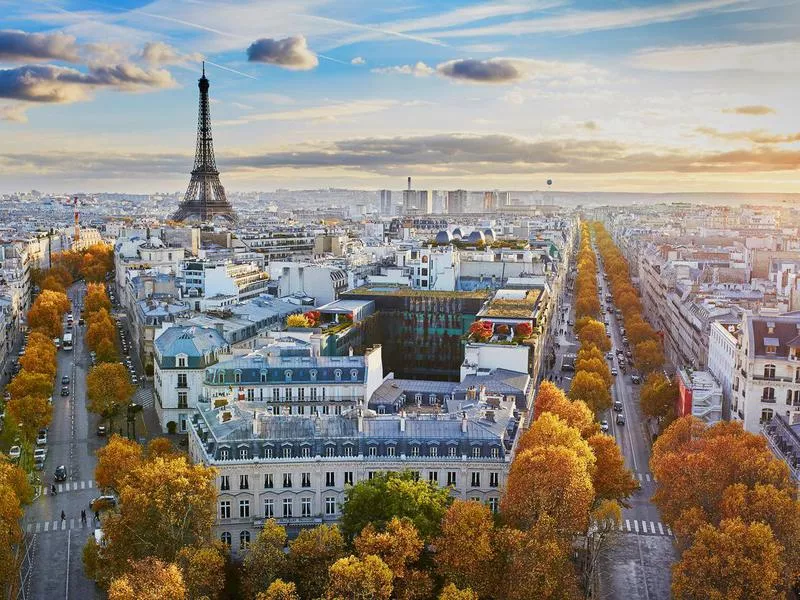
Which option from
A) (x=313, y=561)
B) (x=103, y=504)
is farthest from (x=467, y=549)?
(x=103, y=504)

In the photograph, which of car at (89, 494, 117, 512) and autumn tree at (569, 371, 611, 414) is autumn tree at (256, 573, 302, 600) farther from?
autumn tree at (569, 371, 611, 414)

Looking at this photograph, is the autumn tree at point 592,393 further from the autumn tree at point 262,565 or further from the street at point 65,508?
the autumn tree at point 262,565

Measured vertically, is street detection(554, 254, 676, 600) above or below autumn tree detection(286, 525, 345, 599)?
below

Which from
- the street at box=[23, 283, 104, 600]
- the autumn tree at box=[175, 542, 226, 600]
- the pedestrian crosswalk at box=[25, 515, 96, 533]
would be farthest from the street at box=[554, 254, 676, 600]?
the pedestrian crosswalk at box=[25, 515, 96, 533]

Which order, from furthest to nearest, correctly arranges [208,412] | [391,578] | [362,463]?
[208,412] < [362,463] < [391,578]

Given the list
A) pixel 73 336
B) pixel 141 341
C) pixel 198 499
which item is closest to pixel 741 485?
pixel 198 499

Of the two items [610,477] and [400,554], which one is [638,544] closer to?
[610,477]

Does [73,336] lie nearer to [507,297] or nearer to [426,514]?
[507,297]
